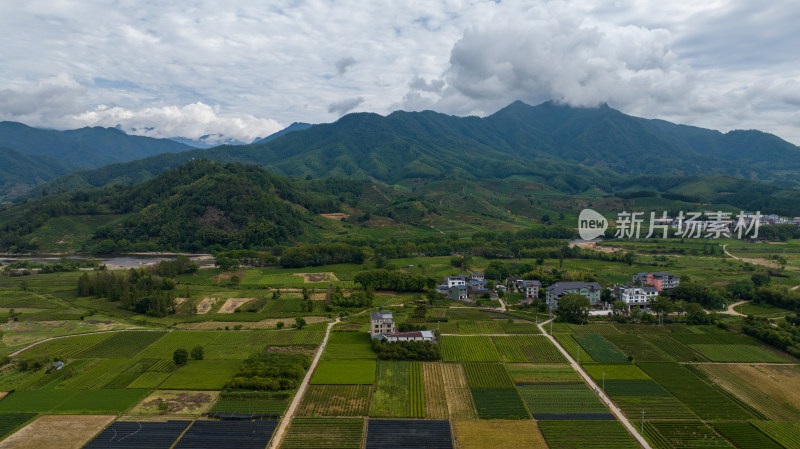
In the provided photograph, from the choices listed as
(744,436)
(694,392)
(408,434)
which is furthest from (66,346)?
(744,436)

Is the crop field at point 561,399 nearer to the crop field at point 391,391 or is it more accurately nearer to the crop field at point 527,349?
the crop field at point 527,349

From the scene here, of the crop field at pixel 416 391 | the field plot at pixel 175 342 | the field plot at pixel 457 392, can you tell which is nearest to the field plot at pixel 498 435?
the field plot at pixel 457 392

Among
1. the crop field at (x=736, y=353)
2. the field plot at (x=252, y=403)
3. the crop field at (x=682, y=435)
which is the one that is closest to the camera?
the crop field at (x=682, y=435)

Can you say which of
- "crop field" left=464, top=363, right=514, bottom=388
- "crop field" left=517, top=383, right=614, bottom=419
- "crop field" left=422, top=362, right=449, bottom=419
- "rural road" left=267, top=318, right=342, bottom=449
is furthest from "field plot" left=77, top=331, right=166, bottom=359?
"crop field" left=517, top=383, right=614, bottom=419

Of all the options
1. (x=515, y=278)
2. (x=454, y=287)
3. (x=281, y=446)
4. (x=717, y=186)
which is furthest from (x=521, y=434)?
(x=717, y=186)

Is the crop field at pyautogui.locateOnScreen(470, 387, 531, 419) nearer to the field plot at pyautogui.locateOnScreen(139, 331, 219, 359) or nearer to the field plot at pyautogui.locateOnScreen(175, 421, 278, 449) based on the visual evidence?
the field plot at pyautogui.locateOnScreen(175, 421, 278, 449)

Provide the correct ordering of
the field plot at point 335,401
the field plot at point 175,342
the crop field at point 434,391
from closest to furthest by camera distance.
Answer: the crop field at point 434,391 → the field plot at point 335,401 → the field plot at point 175,342

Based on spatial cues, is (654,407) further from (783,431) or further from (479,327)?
(479,327)
